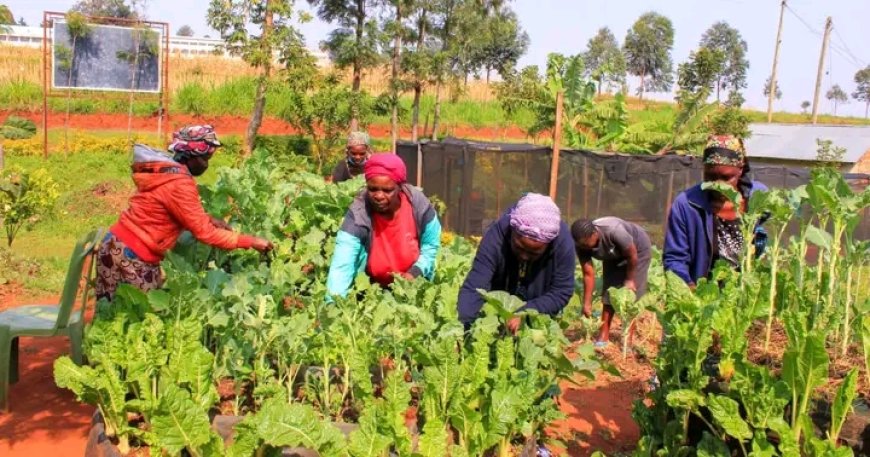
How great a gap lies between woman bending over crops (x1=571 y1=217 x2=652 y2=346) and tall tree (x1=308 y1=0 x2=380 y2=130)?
41.3 ft

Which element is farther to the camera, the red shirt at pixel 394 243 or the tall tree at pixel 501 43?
the tall tree at pixel 501 43

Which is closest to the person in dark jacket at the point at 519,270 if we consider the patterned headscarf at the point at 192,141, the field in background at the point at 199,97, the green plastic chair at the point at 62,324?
the patterned headscarf at the point at 192,141

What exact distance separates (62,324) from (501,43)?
110ft

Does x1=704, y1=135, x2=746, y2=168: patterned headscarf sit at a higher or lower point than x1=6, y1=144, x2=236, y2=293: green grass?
higher

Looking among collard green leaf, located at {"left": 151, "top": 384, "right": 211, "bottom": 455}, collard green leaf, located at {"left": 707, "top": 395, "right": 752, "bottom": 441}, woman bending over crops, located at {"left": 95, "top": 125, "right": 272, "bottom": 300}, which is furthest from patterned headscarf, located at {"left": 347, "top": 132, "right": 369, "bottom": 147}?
collard green leaf, located at {"left": 707, "top": 395, "right": 752, "bottom": 441}

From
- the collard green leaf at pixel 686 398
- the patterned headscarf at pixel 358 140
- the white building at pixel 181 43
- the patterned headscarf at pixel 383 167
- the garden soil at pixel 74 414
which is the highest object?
the white building at pixel 181 43

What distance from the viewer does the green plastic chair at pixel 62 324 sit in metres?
4.06

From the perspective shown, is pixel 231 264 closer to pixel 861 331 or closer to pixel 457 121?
pixel 861 331

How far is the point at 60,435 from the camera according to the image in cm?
385

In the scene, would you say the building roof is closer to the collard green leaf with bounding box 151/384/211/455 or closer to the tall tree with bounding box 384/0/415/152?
Result: the tall tree with bounding box 384/0/415/152

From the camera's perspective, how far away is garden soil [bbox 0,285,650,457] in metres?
3.77

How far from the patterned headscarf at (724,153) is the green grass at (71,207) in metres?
3.51

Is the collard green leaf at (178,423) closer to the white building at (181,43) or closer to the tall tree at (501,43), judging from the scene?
the tall tree at (501,43)

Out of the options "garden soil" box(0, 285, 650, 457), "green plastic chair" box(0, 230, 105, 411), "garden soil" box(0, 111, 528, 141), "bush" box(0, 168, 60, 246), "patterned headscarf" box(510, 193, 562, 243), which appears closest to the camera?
"patterned headscarf" box(510, 193, 562, 243)
